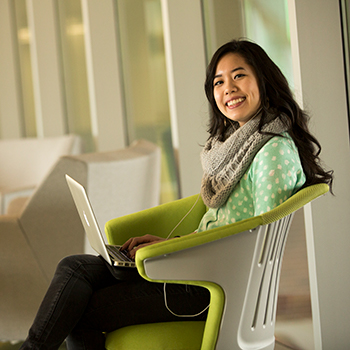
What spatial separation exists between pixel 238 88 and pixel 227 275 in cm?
57

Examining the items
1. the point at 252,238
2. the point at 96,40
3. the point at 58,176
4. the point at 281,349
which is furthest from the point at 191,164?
the point at 252,238

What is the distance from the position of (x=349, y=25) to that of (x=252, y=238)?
1.01 meters

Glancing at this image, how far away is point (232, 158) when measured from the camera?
4.44 feet

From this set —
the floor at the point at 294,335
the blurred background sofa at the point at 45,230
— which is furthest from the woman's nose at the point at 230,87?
the floor at the point at 294,335

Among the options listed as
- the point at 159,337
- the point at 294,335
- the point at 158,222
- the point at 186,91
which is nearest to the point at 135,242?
the point at 158,222

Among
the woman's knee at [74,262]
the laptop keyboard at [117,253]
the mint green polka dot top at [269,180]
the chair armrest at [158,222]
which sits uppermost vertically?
the mint green polka dot top at [269,180]

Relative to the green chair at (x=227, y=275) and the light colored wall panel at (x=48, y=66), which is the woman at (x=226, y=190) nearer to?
the green chair at (x=227, y=275)

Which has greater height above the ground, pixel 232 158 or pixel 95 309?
pixel 232 158

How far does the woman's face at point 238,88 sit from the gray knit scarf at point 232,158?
1.9 inches

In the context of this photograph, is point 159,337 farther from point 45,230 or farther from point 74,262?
point 45,230

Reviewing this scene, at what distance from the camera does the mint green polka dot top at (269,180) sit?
3.72 feet

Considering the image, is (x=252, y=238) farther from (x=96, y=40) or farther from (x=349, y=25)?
(x=96, y=40)

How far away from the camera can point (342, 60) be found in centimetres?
170

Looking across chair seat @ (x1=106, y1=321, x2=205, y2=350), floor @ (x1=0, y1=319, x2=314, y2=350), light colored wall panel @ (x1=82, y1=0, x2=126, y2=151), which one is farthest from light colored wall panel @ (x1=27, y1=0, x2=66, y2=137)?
chair seat @ (x1=106, y1=321, x2=205, y2=350)
